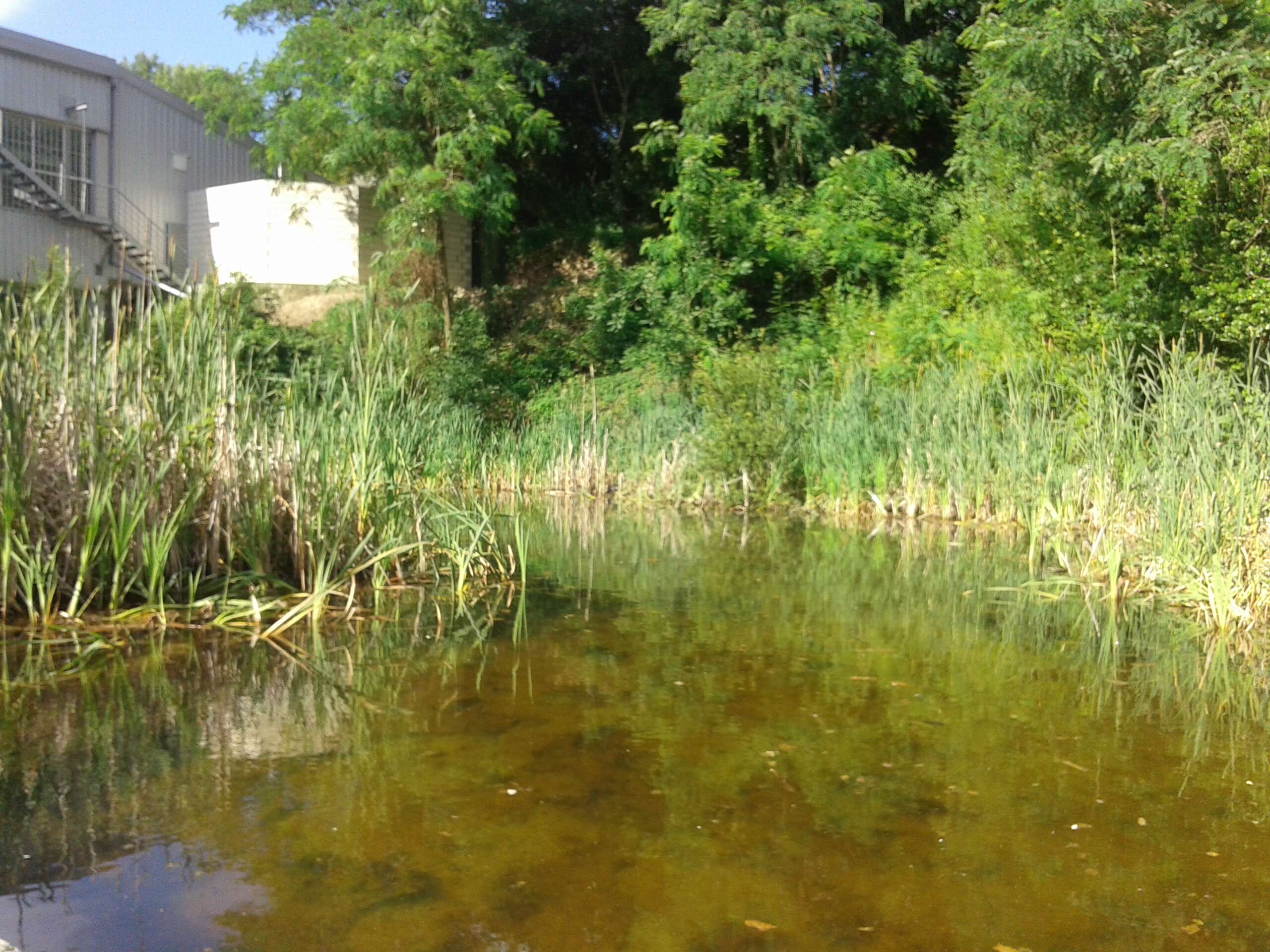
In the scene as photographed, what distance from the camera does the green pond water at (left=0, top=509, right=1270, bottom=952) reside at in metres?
2.87

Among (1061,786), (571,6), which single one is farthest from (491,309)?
(1061,786)

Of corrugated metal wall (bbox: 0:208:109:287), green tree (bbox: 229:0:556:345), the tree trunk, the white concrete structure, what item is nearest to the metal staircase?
corrugated metal wall (bbox: 0:208:109:287)

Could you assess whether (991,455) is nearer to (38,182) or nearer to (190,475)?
(190,475)

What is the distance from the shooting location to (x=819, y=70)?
1873cm

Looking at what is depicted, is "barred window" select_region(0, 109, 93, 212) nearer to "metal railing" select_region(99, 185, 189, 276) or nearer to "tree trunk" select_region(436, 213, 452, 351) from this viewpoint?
"metal railing" select_region(99, 185, 189, 276)

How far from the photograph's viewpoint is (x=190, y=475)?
588 centimetres

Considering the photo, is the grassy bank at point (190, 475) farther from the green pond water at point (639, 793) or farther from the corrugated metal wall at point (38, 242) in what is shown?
the corrugated metal wall at point (38, 242)

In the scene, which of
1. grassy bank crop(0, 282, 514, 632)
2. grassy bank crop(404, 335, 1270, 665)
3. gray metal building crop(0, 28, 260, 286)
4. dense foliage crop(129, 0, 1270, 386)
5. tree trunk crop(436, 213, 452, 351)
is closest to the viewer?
grassy bank crop(0, 282, 514, 632)

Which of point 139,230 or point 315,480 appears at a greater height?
point 139,230

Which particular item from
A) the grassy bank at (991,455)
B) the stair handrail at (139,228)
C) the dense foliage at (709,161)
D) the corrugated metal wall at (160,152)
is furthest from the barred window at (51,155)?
the grassy bank at (991,455)

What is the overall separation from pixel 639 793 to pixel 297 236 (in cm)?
1854

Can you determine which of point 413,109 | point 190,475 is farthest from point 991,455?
point 413,109

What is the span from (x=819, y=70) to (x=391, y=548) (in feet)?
47.3

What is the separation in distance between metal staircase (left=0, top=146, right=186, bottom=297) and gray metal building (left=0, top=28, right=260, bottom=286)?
0.8 inches
